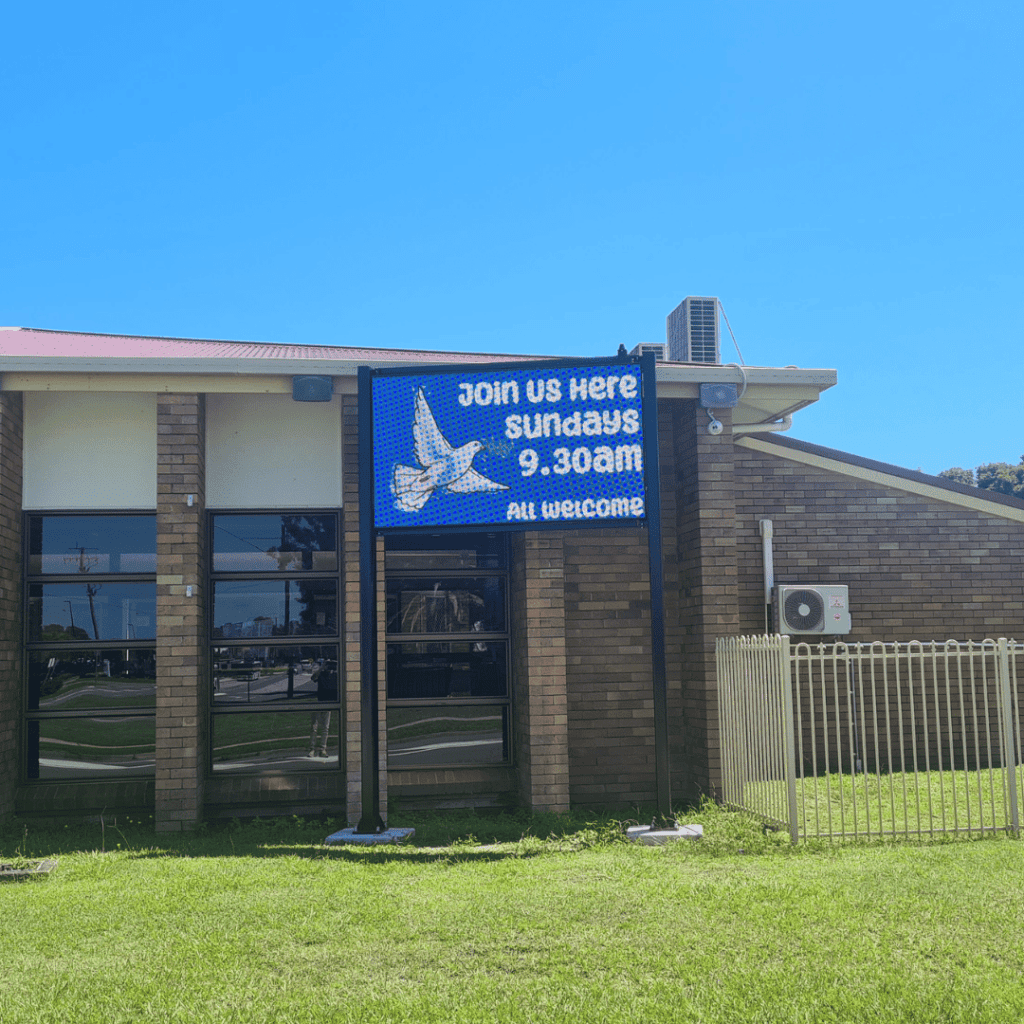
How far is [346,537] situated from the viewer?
31.1 ft

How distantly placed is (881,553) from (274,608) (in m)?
6.64

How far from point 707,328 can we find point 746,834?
776 centimetres

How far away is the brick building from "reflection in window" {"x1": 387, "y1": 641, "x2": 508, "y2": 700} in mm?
22

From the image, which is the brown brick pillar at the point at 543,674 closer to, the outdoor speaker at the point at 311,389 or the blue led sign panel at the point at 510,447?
the blue led sign panel at the point at 510,447

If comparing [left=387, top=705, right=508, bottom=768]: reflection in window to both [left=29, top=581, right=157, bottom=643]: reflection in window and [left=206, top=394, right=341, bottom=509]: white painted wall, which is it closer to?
[left=206, top=394, right=341, bottom=509]: white painted wall

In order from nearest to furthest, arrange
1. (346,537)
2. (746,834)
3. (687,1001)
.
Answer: (687,1001) < (746,834) < (346,537)

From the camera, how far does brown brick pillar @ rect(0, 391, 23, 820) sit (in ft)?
29.9

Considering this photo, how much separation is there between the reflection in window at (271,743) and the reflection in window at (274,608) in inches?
31.9

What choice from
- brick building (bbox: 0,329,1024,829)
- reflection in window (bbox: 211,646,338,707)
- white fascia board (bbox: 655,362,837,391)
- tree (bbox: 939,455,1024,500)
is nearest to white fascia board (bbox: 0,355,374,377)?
brick building (bbox: 0,329,1024,829)

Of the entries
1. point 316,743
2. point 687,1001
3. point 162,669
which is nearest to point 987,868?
point 687,1001

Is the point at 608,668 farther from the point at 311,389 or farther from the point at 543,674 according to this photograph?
the point at 311,389

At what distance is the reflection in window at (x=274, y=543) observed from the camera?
9.85 m

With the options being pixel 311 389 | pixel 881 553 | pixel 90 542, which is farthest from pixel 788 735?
pixel 90 542

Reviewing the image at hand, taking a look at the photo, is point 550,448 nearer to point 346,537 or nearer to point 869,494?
point 346,537
